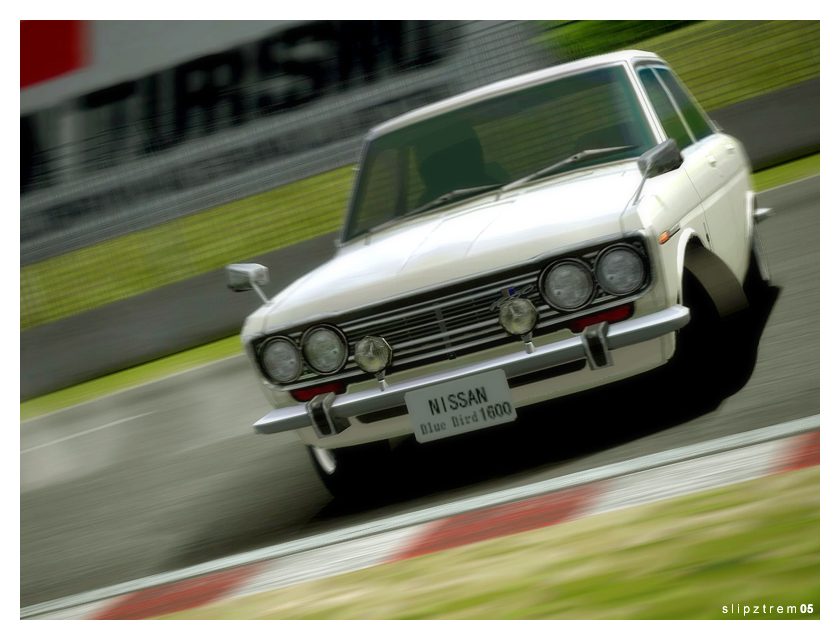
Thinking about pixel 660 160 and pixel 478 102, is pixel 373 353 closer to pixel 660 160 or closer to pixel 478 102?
pixel 660 160

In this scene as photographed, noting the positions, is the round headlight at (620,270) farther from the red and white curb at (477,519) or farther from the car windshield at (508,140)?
the car windshield at (508,140)

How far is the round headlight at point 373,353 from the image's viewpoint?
13.2ft

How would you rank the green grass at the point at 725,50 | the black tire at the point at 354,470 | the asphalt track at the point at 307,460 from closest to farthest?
the asphalt track at the point at 307,460 → the black tire at the point at 354,470 → the green grass at the point at 725,50

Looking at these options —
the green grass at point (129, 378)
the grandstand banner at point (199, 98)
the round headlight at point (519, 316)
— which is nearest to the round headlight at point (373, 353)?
the round headlight at point (519, 316)

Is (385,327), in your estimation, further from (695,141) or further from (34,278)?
(34,278)

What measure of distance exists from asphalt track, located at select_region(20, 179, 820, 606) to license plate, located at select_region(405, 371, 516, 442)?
374 millimetres

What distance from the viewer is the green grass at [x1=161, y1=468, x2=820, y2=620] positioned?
3.02 m

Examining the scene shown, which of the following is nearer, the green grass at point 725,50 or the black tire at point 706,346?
the black tire at point 706,346

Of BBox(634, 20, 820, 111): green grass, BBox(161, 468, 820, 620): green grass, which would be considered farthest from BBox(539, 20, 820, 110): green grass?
BBox(161, 468, 820, 620): green grass

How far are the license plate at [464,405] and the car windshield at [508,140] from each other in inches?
45.1

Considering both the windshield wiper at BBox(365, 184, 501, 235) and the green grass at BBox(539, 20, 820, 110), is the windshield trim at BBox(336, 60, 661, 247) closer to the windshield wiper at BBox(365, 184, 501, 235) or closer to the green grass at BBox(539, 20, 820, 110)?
the windshield wiper at BBox(365, 184, 501, 235)

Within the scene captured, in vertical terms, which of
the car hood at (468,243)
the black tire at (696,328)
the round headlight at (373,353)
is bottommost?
the black tire at (696,328)

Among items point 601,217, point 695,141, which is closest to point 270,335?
point 601,217

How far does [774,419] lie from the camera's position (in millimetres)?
3961
